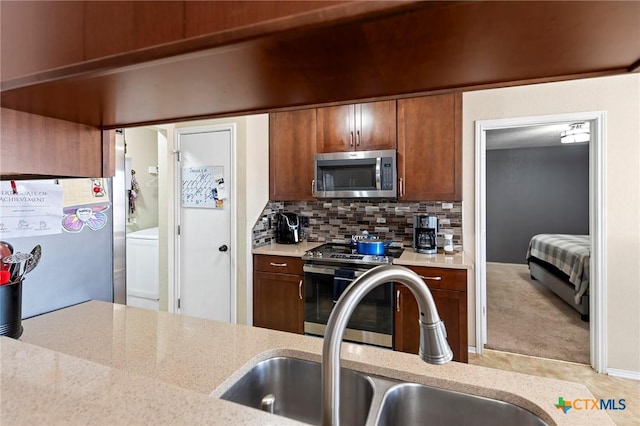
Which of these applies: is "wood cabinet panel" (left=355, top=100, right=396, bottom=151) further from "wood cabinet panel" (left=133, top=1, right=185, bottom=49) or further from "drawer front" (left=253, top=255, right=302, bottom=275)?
"wood cabinet panel" (left=133, top=1, right=185, bottom=49)

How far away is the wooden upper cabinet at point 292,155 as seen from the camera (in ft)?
10.3

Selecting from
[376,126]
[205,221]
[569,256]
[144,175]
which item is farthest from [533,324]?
[144,175]

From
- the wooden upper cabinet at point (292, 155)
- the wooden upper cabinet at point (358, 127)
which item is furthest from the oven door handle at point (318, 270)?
the wooden upper cabinet at point (358, 127)

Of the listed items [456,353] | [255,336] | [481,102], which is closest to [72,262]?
[255,336]

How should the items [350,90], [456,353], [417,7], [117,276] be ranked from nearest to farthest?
1. [417,7]
2. [350,90]
3. [117,276]
4. [456,353]

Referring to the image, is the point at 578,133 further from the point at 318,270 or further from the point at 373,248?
the point at 318,270

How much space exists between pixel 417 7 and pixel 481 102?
296 centimetres

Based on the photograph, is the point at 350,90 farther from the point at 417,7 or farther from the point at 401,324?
the point at 401,324

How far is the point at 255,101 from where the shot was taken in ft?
2.47

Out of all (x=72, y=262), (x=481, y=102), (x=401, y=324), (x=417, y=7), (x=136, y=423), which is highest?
(x=481, y=102)

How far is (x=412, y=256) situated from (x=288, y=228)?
127 cm

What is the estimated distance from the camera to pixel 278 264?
9.42 feet

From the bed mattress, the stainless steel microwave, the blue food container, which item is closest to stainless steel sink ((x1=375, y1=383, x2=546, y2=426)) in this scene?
the blue food container

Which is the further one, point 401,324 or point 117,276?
point 401,324
